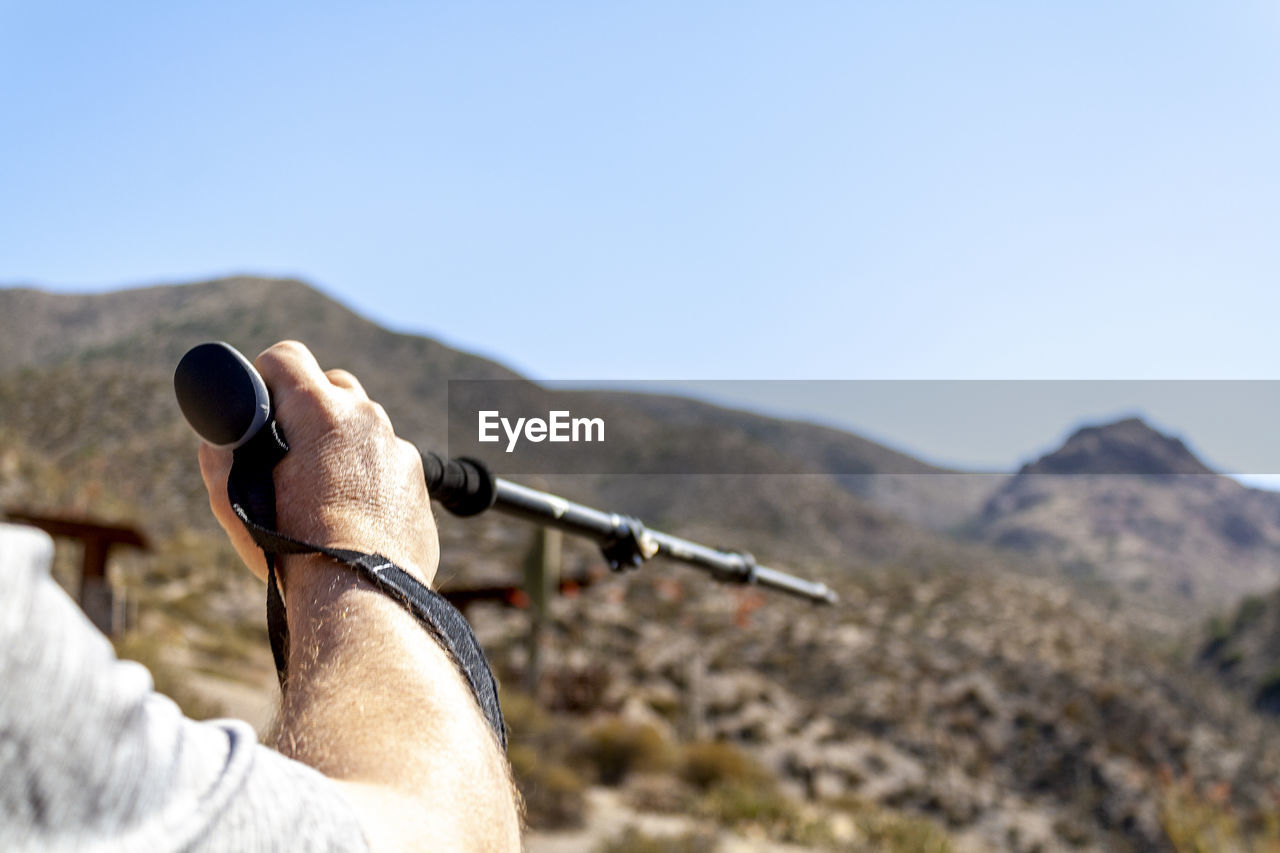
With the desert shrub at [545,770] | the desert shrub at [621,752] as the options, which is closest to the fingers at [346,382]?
the desert shrub at [545,770]

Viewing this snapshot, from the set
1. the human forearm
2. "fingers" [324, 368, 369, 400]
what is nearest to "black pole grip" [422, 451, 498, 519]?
"fingers" [324, 368, 369, 400]

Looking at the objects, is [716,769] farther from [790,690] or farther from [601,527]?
[601,527]

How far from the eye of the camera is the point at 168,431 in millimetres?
33125

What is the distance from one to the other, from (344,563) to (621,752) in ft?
36.1

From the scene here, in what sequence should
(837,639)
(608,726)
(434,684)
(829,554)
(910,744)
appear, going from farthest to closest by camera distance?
(829,554)
(837,639)
(910,744)
(608,726)
(434,684)

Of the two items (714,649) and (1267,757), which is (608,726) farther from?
(1267,757)

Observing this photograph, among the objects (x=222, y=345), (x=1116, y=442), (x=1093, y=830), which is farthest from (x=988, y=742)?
(x=1116, y=442)

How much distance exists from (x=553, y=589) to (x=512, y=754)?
3.26 meters

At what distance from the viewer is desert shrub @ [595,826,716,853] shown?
7887mm

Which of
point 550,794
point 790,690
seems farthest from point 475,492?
point 790,690

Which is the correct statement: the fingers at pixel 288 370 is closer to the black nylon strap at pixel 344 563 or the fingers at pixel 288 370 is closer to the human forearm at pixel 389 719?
the black nylon strap at pixel 344 563

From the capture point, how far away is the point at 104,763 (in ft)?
2.10

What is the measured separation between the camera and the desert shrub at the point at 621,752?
11336mm

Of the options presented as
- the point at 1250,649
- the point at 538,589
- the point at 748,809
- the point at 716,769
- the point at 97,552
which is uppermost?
the point at 97,552
